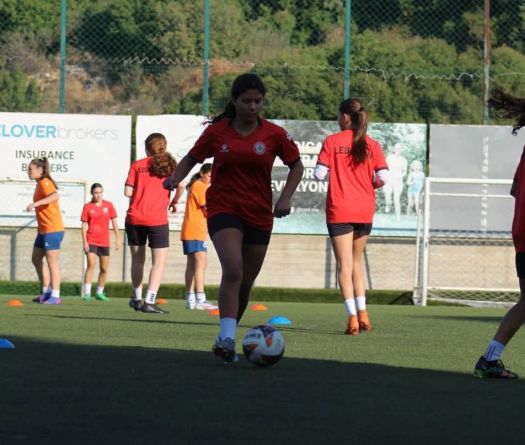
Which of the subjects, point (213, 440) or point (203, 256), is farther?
point (203, 256)

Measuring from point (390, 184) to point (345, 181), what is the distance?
12.8 metres

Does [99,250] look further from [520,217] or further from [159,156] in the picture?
[520,217]

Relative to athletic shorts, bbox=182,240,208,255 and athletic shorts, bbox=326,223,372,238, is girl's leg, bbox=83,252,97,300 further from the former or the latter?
athletic shorts, bbox=326,223,372,238

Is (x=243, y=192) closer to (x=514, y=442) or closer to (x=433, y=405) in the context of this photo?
(x=433, y=405)

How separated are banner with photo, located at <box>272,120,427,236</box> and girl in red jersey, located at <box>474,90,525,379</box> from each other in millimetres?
15750

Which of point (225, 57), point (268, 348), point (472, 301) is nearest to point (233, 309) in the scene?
point (268, 348)

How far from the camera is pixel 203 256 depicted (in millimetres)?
15688

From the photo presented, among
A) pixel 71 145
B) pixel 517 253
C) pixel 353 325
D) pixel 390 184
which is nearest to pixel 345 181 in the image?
pixel 353 325

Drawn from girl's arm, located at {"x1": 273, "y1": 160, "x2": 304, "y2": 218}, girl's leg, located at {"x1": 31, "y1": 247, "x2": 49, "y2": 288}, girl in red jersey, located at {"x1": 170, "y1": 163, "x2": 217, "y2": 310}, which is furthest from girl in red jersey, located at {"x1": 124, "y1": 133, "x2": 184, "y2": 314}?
girl's arm, located at {"x1": 273, "y1": 160, "x2": 304, "y2": 218}

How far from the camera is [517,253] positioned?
7320 millimetres

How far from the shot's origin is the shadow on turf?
4.98m

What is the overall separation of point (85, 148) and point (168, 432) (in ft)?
61.2

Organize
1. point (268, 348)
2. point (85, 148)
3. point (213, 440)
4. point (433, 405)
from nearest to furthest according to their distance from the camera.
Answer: point (213, 440) < point (433, 405) < point (268, 348) < point (85, 148)

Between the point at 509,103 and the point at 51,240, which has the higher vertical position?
the point at 509,103
